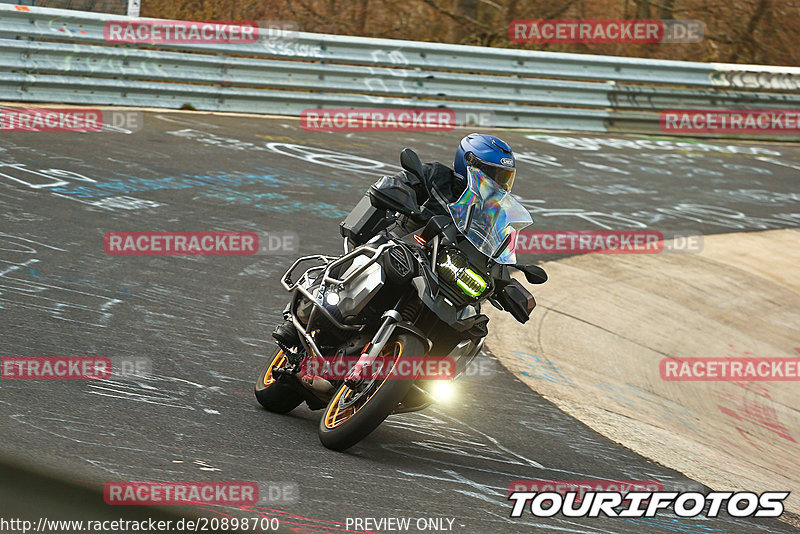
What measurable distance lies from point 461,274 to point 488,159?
665mm

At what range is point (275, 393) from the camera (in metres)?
5.79

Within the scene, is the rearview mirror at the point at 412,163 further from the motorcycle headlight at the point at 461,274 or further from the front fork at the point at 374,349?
the front fork at the point at 374,349

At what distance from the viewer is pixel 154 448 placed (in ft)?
15.1

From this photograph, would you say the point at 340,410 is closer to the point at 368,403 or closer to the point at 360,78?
the point at 368,403

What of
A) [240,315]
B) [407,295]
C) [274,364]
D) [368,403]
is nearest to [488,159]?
[407,295]

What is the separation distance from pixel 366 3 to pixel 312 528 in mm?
18829

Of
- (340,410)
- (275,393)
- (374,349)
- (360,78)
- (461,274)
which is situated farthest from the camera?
(360,78)

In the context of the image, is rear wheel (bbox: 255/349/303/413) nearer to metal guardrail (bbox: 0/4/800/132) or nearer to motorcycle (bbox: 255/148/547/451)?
motorcycle (bbox: 255/148/547/451)

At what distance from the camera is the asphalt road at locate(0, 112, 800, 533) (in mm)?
4562

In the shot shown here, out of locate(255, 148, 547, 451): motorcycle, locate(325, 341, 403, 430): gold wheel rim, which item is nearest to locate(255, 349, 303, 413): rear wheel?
locate(255, 148, 547, 451): motorcycle

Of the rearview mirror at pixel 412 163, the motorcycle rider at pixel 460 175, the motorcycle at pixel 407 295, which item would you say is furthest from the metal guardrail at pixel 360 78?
the rearview mirror at pixel 412 163

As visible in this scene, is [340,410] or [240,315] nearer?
[340,410]

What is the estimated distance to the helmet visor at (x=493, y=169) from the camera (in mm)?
5219

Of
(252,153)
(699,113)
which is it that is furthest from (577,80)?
(252,153)
